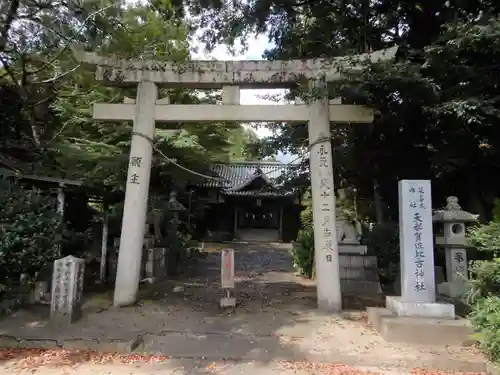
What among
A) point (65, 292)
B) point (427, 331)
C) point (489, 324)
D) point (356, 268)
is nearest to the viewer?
point (489, 324)

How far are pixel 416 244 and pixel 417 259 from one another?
0.81ft

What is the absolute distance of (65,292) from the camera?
23.0 ft

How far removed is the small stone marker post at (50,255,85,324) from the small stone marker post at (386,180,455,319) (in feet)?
17.7

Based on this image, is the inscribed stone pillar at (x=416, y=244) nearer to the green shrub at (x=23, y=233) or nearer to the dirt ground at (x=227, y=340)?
the dirt ground at (x=227, y=340)

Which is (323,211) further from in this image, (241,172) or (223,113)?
(241,172)

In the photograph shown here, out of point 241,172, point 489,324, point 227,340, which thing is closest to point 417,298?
point 489,324

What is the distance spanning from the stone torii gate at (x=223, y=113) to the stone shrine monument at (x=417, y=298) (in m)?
1.47

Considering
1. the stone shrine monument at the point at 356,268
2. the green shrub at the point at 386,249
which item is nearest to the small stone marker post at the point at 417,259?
the stone shrine monument at the point at 356,268

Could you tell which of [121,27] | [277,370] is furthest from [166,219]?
[277,370]

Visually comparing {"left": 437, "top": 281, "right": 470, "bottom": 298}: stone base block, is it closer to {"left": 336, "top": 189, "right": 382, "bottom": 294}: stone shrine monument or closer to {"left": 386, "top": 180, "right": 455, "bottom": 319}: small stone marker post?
{"left": 336, "top": 189, "right": 382, "bottom": 294}: stone shrine monument

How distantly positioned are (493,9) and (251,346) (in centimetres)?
808

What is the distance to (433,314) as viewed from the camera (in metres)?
6.43

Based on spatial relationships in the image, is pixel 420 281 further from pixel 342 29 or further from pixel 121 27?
pixel 121 27

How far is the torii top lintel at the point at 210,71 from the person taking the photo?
8.44 m
